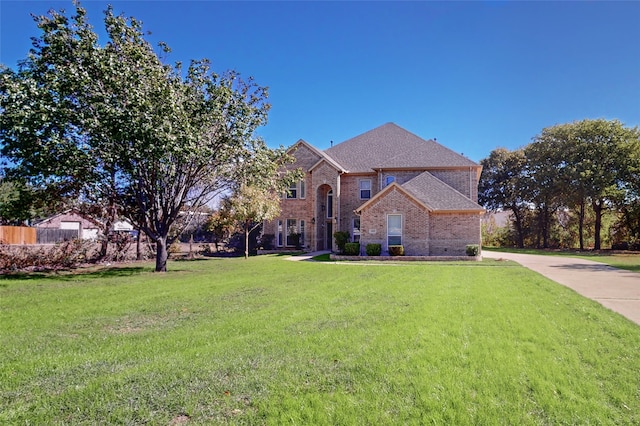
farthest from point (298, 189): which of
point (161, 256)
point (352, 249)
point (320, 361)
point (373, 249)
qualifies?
point (320, 361)

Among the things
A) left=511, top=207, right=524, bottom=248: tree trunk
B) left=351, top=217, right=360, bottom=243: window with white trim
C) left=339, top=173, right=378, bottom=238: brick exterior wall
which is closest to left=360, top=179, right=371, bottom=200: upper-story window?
left=339, top=173, right=378, bottom=238: brick exterior wall

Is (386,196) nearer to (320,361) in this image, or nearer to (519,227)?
(320,361)

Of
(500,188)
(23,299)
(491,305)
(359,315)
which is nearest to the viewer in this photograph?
(359,315)

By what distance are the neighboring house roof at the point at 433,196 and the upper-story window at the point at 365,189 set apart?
414cm

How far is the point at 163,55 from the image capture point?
53.8 ft

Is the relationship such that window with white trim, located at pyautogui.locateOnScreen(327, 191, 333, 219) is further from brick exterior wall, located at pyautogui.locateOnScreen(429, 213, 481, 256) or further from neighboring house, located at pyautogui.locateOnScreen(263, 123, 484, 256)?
brick exterior wall, located at pyautogui.locateOnScreen(429, 213, 481, 256)

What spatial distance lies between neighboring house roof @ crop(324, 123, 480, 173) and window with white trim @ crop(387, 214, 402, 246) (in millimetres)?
5609

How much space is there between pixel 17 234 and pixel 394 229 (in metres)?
25.5

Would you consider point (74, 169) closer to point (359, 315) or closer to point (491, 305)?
point (359, 315)

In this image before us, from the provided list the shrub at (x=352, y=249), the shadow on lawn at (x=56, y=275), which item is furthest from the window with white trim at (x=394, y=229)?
the shadow on lawn at (x=56, y=275)

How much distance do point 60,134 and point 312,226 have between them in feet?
60.9

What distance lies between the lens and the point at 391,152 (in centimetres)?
3014

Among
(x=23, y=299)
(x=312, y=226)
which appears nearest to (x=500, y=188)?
(x=312, y=226)

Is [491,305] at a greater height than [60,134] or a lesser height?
lesser
